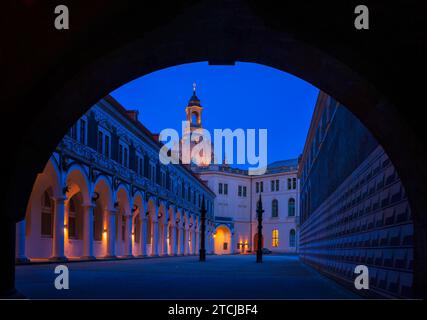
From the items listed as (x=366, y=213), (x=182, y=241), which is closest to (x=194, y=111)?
(x=182, y=241)

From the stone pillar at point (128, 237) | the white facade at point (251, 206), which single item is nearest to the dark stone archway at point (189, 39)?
the stone pillar at point (128, 237)

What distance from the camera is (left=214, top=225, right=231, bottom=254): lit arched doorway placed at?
88000mm

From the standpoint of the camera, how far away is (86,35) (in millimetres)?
5184

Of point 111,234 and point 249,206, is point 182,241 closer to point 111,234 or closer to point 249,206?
point 111,234

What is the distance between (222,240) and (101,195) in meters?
56.6

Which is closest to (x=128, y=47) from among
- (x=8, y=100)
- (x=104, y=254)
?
(x=8, y=100)

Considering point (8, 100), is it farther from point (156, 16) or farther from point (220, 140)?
point (220, 140)

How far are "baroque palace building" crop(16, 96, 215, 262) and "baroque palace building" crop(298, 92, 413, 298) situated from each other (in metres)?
14.0

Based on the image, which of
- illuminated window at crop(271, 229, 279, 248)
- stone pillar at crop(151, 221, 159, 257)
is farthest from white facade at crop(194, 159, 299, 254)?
stone pillar at crop(151, 221, 159, 257)

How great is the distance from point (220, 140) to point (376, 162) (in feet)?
353

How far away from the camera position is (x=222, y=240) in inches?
3506

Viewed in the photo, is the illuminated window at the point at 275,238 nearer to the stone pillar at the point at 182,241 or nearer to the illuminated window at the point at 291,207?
the illuminated window at the point at 291,207

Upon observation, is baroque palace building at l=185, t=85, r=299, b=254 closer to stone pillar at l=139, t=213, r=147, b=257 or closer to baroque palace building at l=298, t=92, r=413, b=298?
stone pillar at l=139, t=213, r=147, b=257

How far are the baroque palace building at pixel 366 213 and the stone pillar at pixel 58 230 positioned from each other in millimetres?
15178
